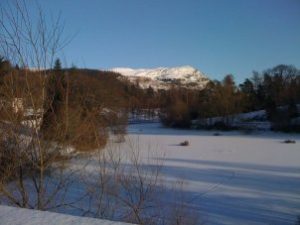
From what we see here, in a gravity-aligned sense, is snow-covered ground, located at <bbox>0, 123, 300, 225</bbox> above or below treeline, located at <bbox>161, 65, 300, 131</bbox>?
below

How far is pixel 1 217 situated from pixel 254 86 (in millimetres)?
70199

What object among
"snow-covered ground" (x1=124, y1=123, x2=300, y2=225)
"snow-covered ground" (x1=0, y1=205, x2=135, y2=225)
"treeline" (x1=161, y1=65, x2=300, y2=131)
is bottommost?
"snow-covered ground" (x1=124, y1=123, x2=300, y2=225)

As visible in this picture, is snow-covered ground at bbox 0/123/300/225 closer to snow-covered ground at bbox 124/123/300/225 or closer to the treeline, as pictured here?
snow-covered ground at bbox 124/123/300/225

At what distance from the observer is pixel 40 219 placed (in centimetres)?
298

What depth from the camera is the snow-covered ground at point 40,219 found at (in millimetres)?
2914

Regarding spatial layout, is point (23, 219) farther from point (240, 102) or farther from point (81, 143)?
point (240, 102)

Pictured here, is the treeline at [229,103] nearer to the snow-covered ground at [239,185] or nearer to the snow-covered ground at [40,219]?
the snow-covered ground at [239,185]

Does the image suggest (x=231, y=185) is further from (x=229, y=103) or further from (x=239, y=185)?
(x=229, y=103)

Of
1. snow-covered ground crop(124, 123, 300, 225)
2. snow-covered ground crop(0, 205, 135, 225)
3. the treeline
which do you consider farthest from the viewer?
the treeline

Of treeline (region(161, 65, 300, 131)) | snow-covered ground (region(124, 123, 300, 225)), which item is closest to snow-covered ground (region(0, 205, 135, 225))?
snow-covered ground (region(124, 123, 300, 225))

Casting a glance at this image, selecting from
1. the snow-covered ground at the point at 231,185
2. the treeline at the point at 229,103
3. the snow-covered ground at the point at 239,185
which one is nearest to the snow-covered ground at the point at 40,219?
the snow-covered ground at the point at 231,185

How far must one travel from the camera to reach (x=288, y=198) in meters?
11.3

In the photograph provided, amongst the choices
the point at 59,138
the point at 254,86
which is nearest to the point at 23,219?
the point at 59,138

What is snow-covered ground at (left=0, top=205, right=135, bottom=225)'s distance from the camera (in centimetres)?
291
